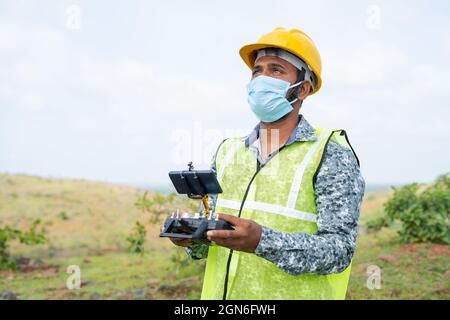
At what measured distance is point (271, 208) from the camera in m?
2.57

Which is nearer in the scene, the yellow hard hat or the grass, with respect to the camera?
the yellow hard hat

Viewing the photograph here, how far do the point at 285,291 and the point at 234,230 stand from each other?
0.62 m

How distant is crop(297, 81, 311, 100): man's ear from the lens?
9.28 ft

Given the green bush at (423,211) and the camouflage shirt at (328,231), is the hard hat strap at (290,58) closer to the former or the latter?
the camouflage shirt at (328,231)

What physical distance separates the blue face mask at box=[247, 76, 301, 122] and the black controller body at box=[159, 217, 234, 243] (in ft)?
2.63

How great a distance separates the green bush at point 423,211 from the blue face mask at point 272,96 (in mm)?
7474

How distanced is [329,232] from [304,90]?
856mm

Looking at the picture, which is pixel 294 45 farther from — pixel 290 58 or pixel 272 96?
pixel 272 96

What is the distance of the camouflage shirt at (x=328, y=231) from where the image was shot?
2.18 m

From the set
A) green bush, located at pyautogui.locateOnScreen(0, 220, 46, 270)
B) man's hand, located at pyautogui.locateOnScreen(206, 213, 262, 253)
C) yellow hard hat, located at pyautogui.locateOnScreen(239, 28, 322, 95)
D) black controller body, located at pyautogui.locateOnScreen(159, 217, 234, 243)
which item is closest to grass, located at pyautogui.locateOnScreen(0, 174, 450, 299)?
green bush, located at pyautogui.locateOnScreen(0, 220, 46, 270)

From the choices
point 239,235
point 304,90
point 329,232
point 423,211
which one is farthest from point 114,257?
point 239,235

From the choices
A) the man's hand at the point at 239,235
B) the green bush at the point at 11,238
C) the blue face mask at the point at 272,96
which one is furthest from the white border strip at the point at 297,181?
the green bush at the point at 11,238

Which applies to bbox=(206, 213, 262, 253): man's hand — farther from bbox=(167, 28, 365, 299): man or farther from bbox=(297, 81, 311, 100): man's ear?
bbox=(297, 81, 311, 100): man's ear
